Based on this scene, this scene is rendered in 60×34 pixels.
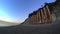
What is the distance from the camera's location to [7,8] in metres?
1.71

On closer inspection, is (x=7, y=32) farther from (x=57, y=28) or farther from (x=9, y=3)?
(x=9, y=3)

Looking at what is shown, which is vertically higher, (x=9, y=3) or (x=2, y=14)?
(x=9, y=3)

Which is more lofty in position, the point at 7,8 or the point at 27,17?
the point at 7,8

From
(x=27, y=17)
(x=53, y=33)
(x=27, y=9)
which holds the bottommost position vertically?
(x=53, y=33)

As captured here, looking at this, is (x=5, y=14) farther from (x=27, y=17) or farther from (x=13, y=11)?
(x=27, y=17)

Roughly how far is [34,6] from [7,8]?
0.41m

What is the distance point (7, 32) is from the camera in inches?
16.3

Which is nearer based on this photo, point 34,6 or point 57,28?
point 57,28

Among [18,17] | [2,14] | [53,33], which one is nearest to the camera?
[53,33]

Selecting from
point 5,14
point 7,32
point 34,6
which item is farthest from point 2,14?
point 7,32

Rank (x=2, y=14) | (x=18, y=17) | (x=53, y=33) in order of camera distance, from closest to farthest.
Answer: (x=53, y=33) → (x=2, y=14) → (x=18, y=17)

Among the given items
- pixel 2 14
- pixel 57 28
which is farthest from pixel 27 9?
pixel 57 28

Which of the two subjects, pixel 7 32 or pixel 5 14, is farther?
pixel 5 14

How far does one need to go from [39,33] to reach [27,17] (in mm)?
1199
